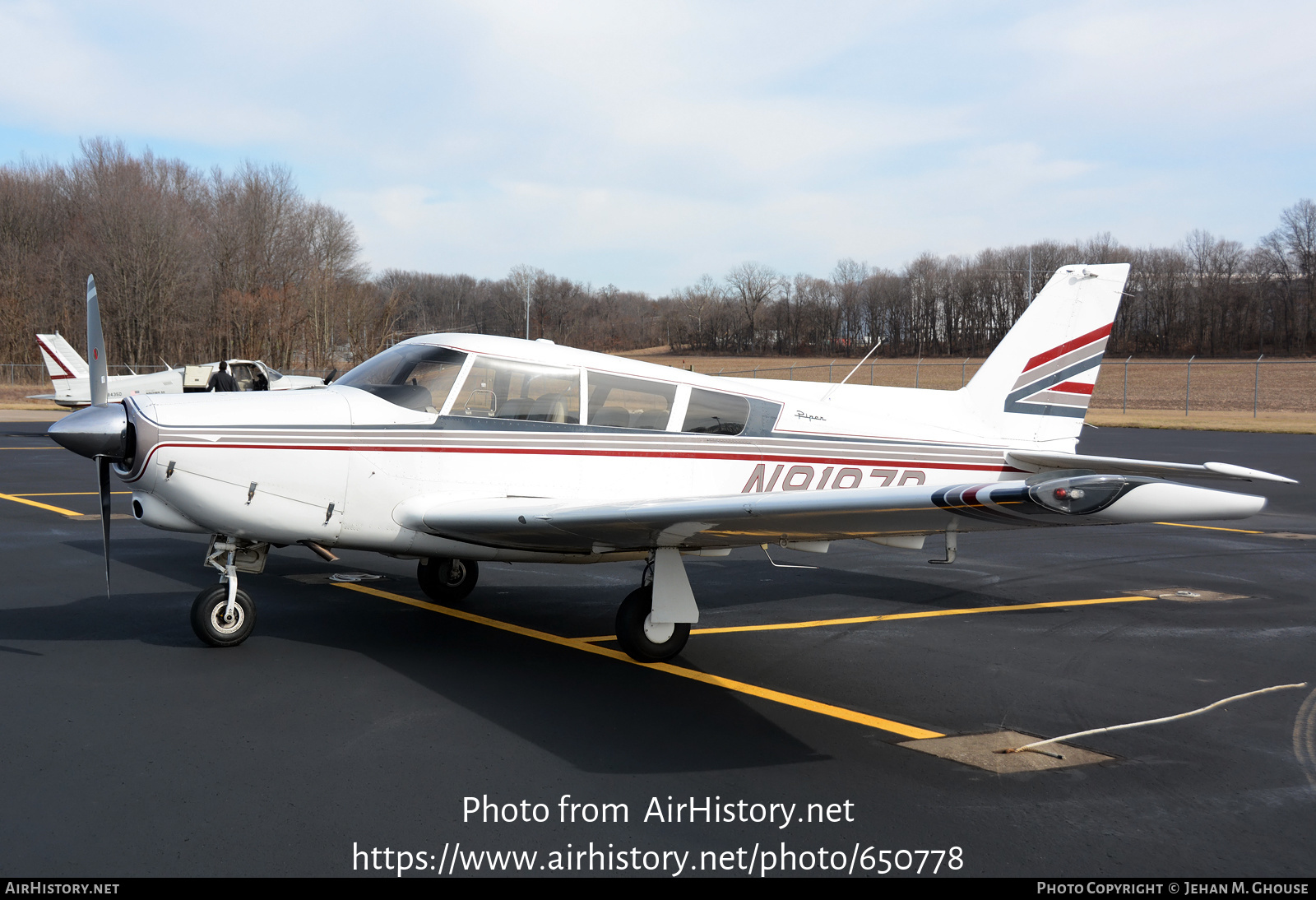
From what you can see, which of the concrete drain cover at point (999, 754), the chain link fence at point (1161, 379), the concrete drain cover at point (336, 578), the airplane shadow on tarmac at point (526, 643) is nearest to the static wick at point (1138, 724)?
the concrete drain cover at point (999, 754)

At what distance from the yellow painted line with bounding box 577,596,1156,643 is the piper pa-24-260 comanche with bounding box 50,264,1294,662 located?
2.29 feet

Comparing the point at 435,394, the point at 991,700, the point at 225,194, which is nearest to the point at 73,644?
the point at 435,394

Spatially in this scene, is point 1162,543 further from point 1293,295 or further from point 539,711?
point 1293,295

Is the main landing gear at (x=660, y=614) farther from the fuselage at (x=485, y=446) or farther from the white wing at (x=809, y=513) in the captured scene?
the fuselage at (x=485, y=446)

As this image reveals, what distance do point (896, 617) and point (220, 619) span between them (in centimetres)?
506

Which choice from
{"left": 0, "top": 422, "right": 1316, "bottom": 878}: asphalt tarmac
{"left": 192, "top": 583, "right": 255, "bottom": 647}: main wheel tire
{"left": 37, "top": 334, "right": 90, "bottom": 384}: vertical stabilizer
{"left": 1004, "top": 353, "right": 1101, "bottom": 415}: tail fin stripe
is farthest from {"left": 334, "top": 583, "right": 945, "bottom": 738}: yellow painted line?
{"left": 37, "top": 334, "right": 90, "bottom": 384}: vertical stabilizer

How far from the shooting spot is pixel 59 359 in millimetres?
29250

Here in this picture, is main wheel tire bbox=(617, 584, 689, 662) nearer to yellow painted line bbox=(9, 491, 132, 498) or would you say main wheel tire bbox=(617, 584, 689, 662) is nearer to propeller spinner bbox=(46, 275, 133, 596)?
propeller spinner bbox=(46, 275, 133, 596)

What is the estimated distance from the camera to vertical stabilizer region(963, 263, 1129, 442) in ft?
25.6

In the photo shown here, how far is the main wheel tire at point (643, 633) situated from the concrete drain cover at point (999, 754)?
1.83 meters

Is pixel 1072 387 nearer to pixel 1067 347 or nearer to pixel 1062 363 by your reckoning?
pixel 1062 363

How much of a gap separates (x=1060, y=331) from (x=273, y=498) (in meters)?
6.51

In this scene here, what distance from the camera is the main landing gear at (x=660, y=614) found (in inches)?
226

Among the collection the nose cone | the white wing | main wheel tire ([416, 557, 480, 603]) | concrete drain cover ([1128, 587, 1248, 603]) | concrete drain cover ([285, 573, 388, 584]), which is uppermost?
the nose cone
